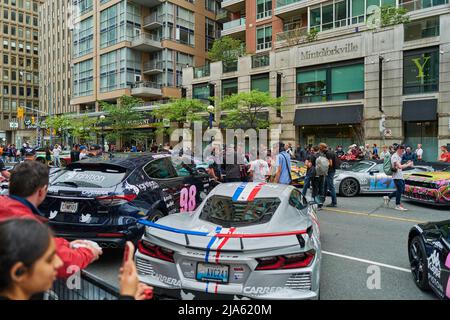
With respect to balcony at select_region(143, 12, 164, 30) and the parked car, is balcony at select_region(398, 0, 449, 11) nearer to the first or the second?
the parked car

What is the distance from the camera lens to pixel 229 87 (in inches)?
1309

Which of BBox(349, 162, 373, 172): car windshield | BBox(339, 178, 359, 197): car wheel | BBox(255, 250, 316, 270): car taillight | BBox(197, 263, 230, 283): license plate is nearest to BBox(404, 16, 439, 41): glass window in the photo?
BBox(349, 162, 373, 172): car windshield

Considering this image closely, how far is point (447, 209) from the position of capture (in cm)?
1005

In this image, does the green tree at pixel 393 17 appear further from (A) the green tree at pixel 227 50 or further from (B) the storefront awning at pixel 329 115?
(A) the green tree at pixel 227 50

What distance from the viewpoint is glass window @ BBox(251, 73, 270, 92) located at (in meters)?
30.5

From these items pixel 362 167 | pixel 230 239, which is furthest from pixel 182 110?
pixel 230 239

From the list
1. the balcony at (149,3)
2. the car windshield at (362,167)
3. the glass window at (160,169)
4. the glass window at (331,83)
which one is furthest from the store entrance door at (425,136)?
the balcony at (149,3)

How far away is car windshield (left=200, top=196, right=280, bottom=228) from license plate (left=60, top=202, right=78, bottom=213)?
1924 millimetres

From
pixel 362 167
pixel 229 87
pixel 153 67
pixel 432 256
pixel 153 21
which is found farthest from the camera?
pixel 153 67

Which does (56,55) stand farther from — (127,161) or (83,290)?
(83,290)

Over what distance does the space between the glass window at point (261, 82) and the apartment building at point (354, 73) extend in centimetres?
9

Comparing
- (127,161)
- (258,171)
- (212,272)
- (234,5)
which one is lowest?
(212,272)

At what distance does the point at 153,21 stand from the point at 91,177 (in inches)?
1681

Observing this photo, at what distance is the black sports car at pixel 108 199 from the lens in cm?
488
